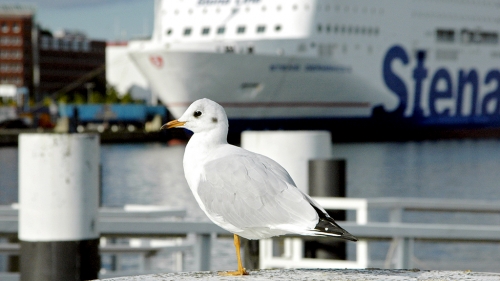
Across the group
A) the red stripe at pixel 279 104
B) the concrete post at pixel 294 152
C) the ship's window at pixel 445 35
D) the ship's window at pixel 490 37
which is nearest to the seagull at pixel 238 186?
the concrete post at pixel 294 152

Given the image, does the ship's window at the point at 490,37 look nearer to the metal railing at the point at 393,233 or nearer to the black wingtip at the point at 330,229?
the metal railing at the point at 393,233

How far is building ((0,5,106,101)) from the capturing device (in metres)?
116

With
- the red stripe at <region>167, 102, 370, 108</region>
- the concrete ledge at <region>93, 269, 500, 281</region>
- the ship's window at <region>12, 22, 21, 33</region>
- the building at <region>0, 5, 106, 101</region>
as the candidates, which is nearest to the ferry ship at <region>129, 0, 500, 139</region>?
the red stripe at <region>167, 102, 370, 108</region>

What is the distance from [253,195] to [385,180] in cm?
2440

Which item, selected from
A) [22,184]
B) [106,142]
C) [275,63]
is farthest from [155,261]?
[106,142]

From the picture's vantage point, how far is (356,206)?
5.22 metres

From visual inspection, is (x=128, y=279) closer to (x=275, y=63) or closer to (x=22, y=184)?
(x=22, y=184)

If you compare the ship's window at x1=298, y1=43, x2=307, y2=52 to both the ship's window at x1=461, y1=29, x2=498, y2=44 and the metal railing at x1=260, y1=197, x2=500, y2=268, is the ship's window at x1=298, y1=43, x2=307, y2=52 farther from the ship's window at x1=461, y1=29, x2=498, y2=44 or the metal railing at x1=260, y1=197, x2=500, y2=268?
the metal railing at x1=260, y1=197, x2=500, y2=268

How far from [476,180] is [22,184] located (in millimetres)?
24545

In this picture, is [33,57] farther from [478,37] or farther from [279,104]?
[279,104]

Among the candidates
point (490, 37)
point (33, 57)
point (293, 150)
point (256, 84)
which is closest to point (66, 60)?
point (33, 57)

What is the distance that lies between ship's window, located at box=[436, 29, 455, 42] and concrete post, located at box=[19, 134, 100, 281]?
46008 mm

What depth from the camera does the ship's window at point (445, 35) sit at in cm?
4856

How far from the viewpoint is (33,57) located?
4621 inches
